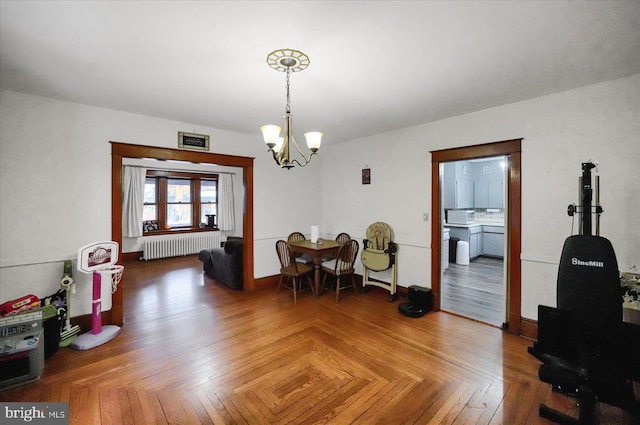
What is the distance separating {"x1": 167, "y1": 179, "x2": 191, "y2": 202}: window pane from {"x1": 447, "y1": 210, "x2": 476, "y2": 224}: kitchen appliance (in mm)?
6661

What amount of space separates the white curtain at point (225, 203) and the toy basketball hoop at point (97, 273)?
14.9 feet

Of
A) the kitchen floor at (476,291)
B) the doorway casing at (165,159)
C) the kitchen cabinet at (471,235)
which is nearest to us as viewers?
the doorway casing at (165,159)

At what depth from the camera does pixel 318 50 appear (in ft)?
6.41

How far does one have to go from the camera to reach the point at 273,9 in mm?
1530

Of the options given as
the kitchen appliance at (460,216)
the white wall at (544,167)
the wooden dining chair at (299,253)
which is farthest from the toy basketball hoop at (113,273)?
the kitchen appliance at (460,216)

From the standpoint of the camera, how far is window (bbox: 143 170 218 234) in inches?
274

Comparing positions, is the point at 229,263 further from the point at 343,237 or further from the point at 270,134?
the point at 270,134

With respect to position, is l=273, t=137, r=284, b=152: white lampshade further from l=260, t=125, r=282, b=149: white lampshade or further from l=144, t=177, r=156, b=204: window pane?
l=144, t=177, r=156, b=204: window pane

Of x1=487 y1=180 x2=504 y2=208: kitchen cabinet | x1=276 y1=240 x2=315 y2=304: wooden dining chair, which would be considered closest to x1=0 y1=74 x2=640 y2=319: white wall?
x1=276 y1=240 x2=315 y2=304: wooden dining chair

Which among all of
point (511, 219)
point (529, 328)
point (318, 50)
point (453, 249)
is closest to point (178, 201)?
point (318, 50)

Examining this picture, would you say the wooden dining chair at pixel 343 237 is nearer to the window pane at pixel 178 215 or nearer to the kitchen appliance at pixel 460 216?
the kitchen appliance at pixel 460 216

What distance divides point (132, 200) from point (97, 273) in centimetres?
421

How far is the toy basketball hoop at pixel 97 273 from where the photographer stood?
2756 millimetres

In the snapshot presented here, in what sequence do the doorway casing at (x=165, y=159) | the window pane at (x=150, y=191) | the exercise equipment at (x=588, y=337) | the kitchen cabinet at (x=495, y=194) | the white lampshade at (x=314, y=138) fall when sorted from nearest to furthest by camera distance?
1. the exercise equipment at (x=588, y=337)
2. the white lampshade at (x=314, y=138)
3. the doorway casing at (x=165, y=159)
4. the kitchen cabinet at (x=495, y=194)
5. the window pane at (x=150, y=191)
